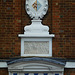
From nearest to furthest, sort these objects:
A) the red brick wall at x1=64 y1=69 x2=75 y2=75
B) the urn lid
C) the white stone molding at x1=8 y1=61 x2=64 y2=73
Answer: the white stone molding at x1=8 y1=61 x2=64 y2=73 → the red brick wall at x1=64 y1=69 x2=75 y2=75 → the urn lid

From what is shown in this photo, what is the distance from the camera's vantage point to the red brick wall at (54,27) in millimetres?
12773

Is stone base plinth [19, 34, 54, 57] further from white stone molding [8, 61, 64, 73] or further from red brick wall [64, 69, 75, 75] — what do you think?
red brick wall [64, 69, 75, 75]

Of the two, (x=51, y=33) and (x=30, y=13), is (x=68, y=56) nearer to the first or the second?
(x=51, y=33)

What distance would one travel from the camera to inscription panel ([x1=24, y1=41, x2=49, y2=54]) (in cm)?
1273

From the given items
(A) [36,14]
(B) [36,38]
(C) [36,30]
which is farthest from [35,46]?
(A) [36,14]

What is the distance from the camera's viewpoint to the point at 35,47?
41.8ft

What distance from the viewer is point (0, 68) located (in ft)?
41.7

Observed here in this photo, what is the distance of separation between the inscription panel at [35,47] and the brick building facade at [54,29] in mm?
228

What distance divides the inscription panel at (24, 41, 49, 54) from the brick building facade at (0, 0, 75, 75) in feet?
0.75

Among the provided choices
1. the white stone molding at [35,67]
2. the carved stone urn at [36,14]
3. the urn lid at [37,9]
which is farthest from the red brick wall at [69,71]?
the urn lid at [37,9]

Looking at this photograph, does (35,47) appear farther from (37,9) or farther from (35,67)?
(37,9)

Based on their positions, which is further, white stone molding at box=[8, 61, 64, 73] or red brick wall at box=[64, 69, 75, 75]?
red brick wall at box=[64, 69, 75, 75]

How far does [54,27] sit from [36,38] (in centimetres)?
66

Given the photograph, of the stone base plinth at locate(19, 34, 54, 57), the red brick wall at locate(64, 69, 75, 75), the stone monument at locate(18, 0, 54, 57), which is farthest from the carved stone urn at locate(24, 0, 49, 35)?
the red brick wall at locate(64, 69, 75, 75)
